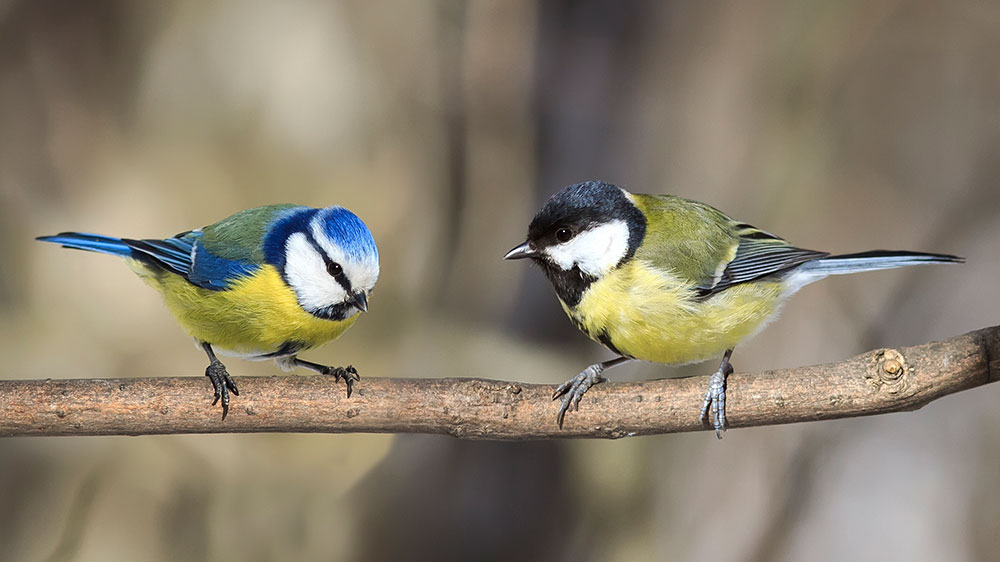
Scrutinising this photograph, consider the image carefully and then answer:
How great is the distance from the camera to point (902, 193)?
1495 millimetres

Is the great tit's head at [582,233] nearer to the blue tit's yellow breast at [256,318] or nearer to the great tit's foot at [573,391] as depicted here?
the great tit's foot at [573,391]

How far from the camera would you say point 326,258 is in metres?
0.99

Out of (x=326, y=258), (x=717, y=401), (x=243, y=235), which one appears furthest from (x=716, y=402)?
(x=243, y=235)

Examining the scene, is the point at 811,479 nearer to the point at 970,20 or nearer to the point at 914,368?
the point at 914,368

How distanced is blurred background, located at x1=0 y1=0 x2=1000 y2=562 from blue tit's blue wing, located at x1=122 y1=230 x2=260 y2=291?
306 mm

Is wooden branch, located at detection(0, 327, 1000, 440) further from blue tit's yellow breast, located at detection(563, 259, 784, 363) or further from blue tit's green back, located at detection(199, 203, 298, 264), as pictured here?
blue tit's green back, located at detection(199, 203, 298, 264)

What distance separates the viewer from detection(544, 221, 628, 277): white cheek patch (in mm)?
992

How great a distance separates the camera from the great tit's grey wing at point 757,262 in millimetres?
1044

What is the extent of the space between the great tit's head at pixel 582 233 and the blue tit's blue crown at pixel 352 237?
0.51 ft

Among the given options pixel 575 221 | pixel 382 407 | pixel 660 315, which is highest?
pixel 575 221

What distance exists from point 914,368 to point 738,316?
0.71ft

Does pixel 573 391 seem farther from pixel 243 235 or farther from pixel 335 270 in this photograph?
pixel 243 235

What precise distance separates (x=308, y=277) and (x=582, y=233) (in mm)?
329

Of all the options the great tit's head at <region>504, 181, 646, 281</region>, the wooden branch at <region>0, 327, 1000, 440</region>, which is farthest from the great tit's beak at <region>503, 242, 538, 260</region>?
the wooden branch at <region>0, 327, 1000, 440</region>
